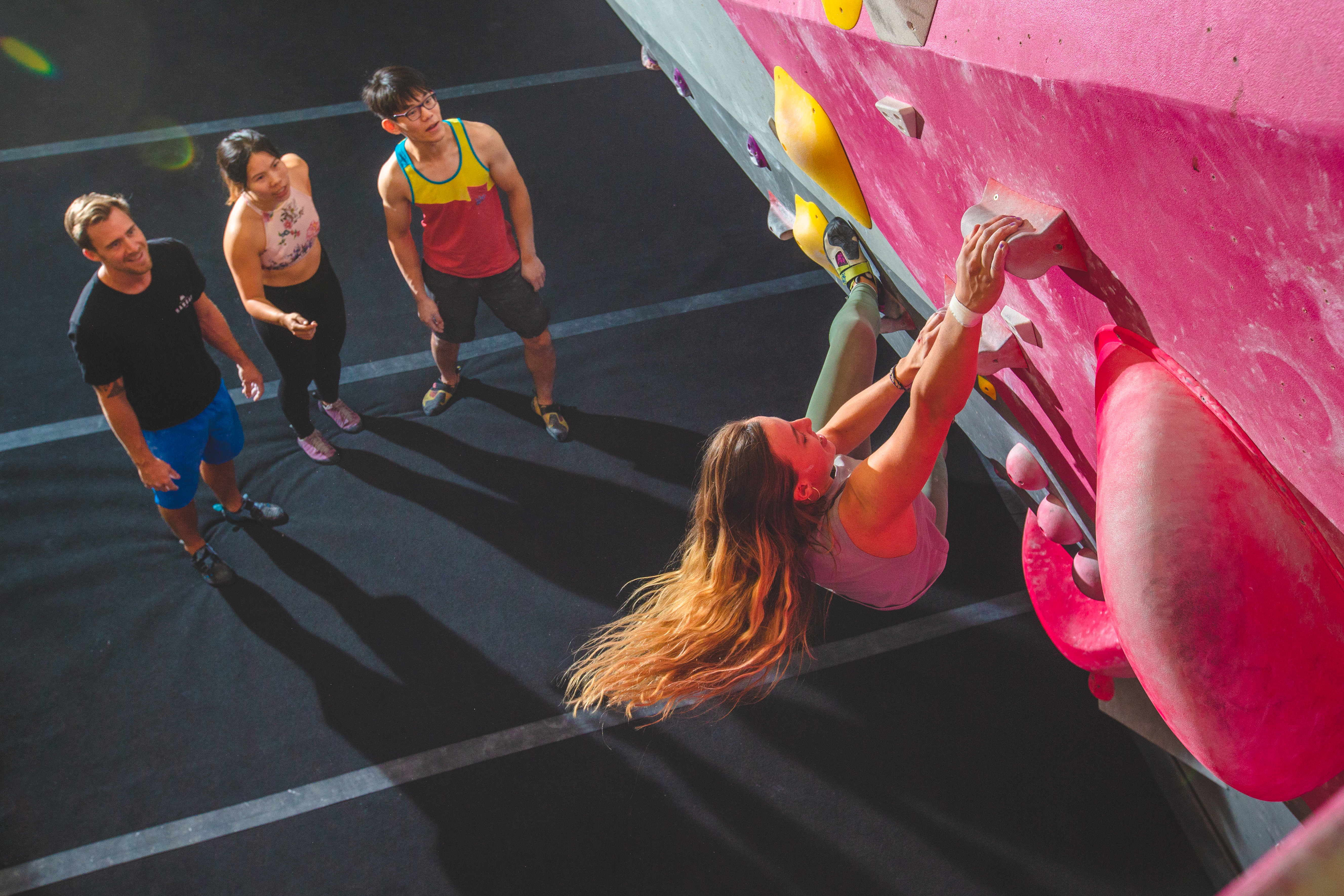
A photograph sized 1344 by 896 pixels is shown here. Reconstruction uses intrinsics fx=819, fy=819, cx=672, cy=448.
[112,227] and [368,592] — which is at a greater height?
[112,227]

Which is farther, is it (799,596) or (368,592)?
(368,592)

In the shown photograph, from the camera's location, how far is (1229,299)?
3.32ft

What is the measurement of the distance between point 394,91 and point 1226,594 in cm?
257

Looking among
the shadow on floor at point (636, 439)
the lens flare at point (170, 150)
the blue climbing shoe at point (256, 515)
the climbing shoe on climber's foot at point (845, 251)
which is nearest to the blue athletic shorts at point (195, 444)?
the blue climbing shoe at point (256, 515)

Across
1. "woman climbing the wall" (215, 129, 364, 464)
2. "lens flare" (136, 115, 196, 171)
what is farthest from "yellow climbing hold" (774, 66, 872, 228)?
"lens flare" (136, 115, 196, 171)

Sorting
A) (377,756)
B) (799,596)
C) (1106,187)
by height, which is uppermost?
(1106,187)

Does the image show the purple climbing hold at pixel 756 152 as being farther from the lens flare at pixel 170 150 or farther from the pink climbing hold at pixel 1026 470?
the lens flare at pixel 170 150

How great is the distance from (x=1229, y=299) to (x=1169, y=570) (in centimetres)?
35

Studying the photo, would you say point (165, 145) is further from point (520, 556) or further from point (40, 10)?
point (520, 556)

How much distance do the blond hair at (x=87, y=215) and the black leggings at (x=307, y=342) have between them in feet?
2.01

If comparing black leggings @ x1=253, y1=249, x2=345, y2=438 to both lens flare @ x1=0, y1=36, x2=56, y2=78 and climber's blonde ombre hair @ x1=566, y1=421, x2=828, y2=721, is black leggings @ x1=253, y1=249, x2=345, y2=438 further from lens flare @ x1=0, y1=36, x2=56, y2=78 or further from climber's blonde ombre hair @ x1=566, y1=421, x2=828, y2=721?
lens flare @ x1=0, y1=36, x2=56, y2=78

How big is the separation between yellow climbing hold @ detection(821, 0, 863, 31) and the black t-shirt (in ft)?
7.12

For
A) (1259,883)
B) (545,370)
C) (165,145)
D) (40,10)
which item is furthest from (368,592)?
(40,10)

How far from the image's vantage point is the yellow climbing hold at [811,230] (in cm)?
264
